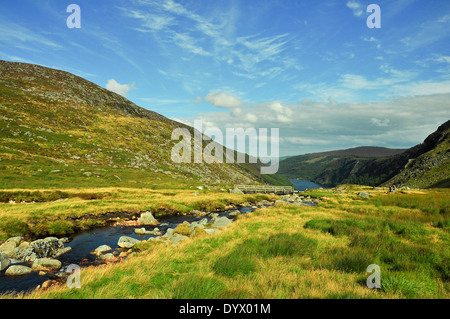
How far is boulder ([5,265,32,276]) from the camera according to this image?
10.9m

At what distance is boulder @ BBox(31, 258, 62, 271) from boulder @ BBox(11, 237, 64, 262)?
127cm

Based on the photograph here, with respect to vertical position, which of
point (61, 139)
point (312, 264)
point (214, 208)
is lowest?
point (214, 208)

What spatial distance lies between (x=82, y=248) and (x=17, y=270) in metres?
4.52

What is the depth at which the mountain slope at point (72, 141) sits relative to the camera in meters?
43.4

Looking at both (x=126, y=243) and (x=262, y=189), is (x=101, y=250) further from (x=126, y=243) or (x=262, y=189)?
(x=262, y=189)

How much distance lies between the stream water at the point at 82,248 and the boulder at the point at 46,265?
366mm

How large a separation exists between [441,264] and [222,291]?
8921 mm

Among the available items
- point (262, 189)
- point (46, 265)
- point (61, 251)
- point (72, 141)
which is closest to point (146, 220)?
point (61, 251)

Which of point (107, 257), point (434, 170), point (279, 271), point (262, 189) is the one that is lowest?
point (262, 189)

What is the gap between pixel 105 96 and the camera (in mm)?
108750

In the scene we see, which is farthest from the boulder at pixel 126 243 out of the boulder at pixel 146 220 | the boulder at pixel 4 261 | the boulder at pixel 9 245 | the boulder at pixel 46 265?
the boulder at pixel 146 220

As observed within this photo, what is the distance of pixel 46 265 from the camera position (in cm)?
1191
